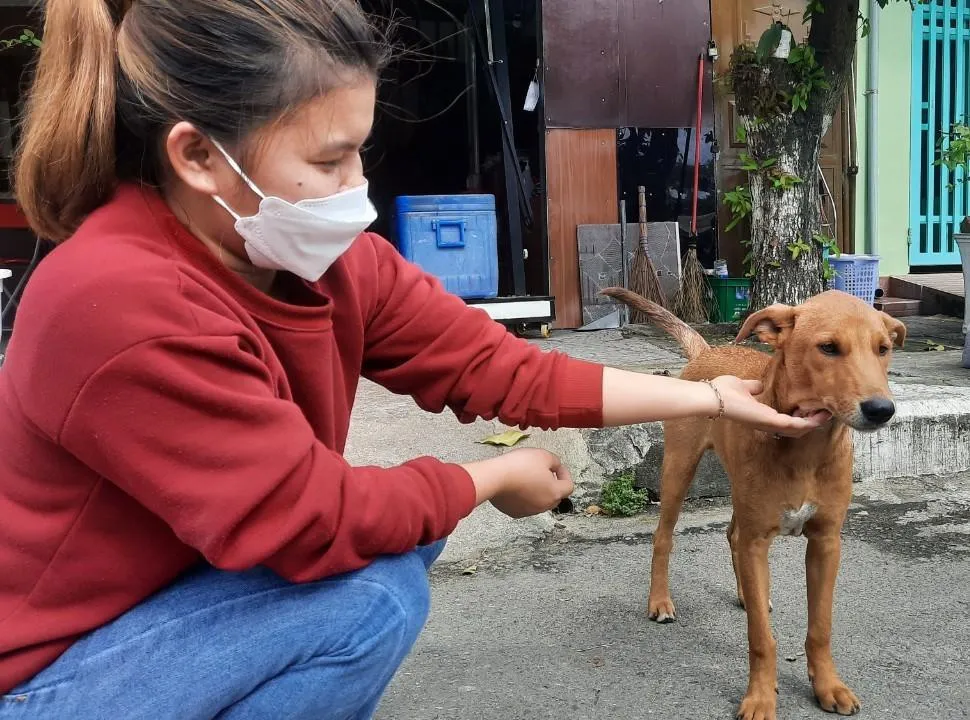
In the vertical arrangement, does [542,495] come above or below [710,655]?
above

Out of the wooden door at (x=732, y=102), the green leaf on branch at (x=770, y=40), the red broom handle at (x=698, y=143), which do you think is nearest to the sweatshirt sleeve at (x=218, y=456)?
the green leaf on branch at (x=770, y=40)

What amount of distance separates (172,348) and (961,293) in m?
7.53

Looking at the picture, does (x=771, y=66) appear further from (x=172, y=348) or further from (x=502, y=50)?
(x=172, y=348)

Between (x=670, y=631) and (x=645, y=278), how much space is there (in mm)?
4987

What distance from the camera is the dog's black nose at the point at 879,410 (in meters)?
2.01

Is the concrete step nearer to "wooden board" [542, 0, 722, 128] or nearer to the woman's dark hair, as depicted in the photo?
"wooden board" [542, 0, 722, 128]

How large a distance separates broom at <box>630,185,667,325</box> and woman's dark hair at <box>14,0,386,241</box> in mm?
6184

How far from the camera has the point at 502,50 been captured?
21.5ft

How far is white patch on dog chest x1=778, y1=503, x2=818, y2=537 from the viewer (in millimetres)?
2307

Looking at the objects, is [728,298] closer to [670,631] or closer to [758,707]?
[670,631]

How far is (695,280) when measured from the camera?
24.7 ft

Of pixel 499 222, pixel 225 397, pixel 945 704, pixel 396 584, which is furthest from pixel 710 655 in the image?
pixel 499 222

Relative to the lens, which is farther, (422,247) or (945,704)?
(422,247)

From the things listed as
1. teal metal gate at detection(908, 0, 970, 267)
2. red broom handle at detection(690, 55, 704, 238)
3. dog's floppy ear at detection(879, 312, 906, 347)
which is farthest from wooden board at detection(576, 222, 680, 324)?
dog's floppy ear at detection(879, 312, 906, 347)
